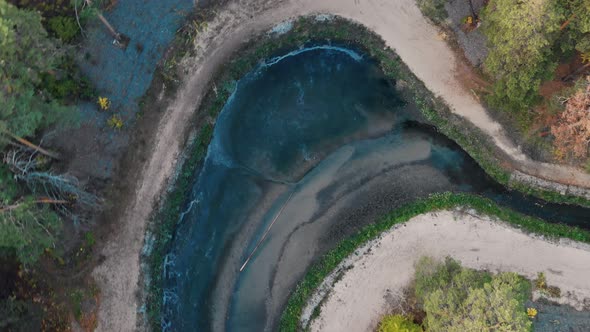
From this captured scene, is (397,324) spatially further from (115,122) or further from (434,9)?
(115,122)

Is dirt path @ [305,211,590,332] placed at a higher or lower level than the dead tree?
higher

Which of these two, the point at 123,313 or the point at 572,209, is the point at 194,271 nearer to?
the point at 123,313

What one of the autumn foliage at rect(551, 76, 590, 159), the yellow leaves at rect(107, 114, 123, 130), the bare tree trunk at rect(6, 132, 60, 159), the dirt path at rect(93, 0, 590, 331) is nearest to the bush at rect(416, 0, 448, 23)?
the dirt path at rect(93, 0, 590, 331)

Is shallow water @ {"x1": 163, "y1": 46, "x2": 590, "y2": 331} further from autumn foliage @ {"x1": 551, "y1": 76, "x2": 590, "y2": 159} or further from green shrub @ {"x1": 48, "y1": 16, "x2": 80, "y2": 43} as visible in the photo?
green shrub @ {"x1": 48, "y1": 16, "x2": 80, "y2": 43}

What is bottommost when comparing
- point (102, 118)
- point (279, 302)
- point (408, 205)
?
point (279, 302)

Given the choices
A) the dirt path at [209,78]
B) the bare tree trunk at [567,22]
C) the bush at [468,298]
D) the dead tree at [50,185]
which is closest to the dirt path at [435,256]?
the bush at [468,298]

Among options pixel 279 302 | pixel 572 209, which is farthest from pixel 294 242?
pixel 572 209
